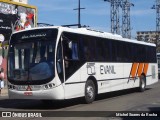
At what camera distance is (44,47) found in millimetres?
15289

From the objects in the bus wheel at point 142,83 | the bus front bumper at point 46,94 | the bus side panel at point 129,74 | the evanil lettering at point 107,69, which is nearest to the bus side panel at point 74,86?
the bus front bumper at point 46,94

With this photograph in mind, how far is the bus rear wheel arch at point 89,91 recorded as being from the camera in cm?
1695

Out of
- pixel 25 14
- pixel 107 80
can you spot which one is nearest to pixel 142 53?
pixel 107 80

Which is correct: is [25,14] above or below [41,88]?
above

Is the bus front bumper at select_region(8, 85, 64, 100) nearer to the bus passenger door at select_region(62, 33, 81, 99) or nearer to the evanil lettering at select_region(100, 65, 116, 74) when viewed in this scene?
the bus passenger door at select_region(62, 33, 81, 99)

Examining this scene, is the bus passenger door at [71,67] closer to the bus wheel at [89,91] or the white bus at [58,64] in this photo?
the white bus at [58,64]

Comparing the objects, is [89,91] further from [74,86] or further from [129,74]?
[129,74]

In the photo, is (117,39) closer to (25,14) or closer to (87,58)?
(87,58)

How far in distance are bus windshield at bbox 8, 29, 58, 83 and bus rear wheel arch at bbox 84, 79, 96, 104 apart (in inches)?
101

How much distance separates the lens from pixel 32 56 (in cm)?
1533

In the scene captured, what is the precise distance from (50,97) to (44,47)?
1858 mm

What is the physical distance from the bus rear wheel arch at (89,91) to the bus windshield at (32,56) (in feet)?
8.42

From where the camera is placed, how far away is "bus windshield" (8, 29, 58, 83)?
15008 millimetres

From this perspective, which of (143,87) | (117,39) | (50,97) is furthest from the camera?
(143,87)
